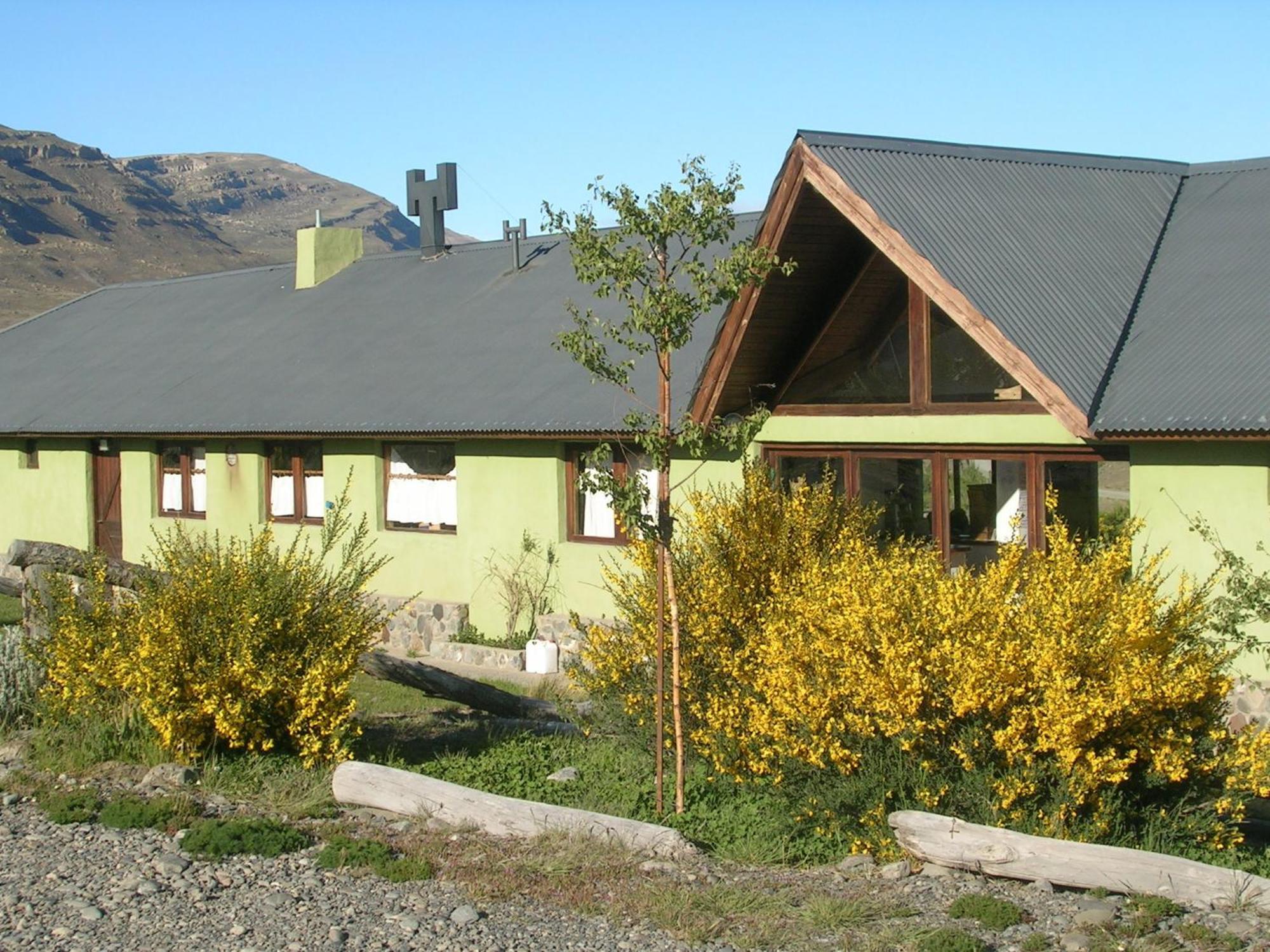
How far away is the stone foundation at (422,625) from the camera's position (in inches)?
734

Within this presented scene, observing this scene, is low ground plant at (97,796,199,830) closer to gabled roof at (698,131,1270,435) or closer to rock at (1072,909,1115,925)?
rock at (1072,909,1115,925)

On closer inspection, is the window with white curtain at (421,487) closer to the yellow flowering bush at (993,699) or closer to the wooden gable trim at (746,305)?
the wooden gable trim at (746,305)

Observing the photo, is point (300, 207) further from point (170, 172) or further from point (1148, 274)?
point (1148, 274)

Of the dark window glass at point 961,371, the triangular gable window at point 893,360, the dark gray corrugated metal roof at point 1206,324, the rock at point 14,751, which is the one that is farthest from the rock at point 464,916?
the dark window glass at point 961,371

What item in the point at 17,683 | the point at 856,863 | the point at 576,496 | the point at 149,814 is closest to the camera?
the point at 856,863

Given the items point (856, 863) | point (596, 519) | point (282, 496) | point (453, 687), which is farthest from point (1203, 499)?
point (282, 496)

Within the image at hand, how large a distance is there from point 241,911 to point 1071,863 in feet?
13.8

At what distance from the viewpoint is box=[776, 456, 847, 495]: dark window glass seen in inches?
591

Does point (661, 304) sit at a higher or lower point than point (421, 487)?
higher

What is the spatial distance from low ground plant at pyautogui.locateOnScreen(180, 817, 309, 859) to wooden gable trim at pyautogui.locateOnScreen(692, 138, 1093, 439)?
6.51 metres

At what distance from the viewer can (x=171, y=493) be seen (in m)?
22.5

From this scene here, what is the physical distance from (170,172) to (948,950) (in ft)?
640

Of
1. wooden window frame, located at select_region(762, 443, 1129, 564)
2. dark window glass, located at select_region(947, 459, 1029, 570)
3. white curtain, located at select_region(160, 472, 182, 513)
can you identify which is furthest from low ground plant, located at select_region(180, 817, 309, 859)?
white curtain, located at select_region(160, 472, 182, 513)

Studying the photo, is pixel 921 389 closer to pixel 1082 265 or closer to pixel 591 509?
pixel 1082 265
